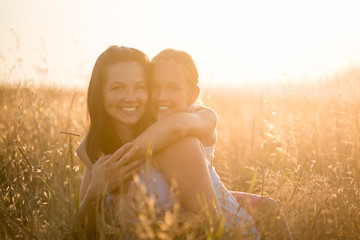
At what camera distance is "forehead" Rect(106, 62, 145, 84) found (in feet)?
7.63

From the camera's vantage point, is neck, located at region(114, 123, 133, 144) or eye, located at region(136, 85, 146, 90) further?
neck, located at region(114, 123, 133, 144)

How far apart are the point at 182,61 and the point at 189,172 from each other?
0.92 m

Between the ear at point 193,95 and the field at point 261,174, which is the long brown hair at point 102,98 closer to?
the field at point 261,174

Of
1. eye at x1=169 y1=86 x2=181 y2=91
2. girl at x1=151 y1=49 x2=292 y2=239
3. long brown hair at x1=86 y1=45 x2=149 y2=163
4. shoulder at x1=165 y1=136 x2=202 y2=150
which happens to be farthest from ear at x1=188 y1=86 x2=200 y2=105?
shoulder at x1=165 y1=136 x2=202 y2=150

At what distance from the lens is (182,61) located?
96.2 inches

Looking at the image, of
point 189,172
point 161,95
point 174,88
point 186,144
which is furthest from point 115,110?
point 189,172

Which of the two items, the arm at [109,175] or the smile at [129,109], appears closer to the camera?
the arm at [109,175]

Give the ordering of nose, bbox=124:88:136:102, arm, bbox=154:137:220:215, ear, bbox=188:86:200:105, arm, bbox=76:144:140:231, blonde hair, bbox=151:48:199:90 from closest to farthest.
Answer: arm, bbox=154:137:220:215
arm, bbox=76:144:140:231
nose, bbox=124:88:136:102
blonde hair, bbox=151:48:199:90
ear, bbox=188:86:200:105

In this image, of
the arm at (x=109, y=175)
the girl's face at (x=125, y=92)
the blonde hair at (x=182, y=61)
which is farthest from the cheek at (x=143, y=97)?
the arm at (x=109, y=175)

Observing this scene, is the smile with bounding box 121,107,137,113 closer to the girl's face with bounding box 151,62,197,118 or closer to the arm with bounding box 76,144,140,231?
the girl's face with bounding box 151,62,197,118

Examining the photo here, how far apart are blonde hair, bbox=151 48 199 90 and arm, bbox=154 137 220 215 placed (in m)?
0.66

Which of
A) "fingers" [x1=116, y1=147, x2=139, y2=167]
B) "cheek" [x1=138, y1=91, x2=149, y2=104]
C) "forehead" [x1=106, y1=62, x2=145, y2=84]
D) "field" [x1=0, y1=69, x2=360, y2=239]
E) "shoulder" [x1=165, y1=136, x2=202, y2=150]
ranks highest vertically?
"forehead" [x1=106, y1=62, x2=145, y2=84]

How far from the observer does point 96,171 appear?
78.0 inches

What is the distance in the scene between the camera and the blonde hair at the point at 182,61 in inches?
94.7
